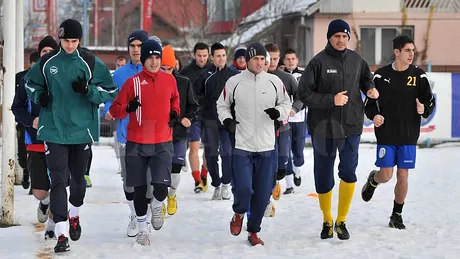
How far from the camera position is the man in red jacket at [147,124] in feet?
26.3

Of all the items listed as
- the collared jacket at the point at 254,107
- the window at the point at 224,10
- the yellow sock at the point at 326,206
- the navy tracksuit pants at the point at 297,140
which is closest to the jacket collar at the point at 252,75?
the collared jacket at the point at 254,107

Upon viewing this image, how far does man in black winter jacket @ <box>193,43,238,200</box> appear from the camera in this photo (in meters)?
11.1

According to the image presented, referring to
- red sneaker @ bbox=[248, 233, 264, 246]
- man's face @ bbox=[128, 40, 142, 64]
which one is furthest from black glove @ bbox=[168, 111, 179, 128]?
red sneaker @ bbox=[248, 233, 264, 246]

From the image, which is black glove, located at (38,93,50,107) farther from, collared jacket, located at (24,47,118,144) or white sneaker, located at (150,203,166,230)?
white sneaker, located at (150,203,166,230)

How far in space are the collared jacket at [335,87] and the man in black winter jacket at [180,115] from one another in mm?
1131

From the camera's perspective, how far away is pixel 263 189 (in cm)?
829

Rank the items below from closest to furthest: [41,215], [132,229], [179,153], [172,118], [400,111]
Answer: [172,118], [132,229], [400,111], [41,215], [179,153]

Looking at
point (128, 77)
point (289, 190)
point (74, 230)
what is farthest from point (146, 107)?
point (289, 190)

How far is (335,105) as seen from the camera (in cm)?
820

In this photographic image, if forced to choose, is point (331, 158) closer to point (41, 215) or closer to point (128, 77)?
point (128, 77)

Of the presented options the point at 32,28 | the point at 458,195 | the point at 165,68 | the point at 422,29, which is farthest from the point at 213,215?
the point at 32,28

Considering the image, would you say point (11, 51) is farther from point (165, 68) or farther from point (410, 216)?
point (410, 216)

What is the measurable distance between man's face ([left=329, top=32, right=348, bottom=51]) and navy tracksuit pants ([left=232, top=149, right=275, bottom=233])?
117 cm

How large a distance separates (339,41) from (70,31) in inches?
99.1
